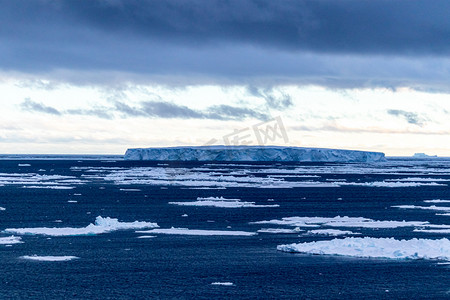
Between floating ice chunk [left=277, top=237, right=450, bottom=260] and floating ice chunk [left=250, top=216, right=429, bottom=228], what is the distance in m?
6.22

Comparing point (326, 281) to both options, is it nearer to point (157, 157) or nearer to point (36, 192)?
point (36, 192)

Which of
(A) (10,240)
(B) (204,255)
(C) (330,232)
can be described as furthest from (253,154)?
(B) (204,255)

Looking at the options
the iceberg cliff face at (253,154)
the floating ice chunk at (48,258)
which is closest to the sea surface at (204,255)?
the floating ice chunk at (48,258)

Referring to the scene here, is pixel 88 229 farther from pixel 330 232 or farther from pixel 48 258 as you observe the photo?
pixel 330 232

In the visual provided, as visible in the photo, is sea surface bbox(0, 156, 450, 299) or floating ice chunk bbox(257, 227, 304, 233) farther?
floating ice chunk bbox(257, 227, 304, 233)

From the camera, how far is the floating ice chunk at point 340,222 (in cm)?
2622

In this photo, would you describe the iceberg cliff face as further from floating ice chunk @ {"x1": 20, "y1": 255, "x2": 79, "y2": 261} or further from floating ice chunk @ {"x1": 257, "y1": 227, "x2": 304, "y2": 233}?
floating ice chunk @ {"x1": 20, "y1": 255, "x2": 79, "y2": 261}

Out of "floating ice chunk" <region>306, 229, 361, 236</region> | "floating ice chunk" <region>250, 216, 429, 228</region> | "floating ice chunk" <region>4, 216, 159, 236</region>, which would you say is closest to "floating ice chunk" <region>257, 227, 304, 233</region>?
"floating ice chunk" <region>306, 229, 361, 236</region>

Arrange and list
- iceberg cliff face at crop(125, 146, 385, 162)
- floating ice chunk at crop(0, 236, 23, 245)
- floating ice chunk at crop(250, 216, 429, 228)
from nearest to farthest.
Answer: floating ice chunk at crop(0, 236, 23, 245) → floating ice chunk at crop(250, 216, 429, 228) → iceberg cliff face at crop(125, 146, 385, 162)

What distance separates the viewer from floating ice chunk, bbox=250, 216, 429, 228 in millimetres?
26219

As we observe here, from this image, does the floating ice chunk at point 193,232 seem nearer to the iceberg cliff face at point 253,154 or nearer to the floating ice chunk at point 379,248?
the floating ice chunk at point 379,248

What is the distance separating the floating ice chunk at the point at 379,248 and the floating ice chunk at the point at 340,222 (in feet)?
20.4

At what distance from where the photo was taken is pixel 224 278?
51.1 feet

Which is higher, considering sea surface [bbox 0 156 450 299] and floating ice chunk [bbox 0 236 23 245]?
floating ice chunk [bbox 0 236 23 245]
